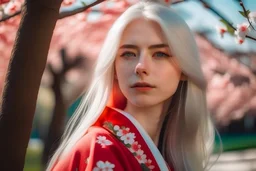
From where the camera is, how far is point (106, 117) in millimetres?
995

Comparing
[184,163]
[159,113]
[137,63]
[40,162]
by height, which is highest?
[137,63]

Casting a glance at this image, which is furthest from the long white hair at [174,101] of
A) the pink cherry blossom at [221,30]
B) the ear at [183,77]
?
the pink cherry blossom at [221,30]

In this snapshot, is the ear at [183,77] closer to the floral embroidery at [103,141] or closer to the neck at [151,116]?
the neck at [151,116]

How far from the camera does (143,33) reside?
97cm

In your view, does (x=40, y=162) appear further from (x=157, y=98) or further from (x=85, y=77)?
(x=157, y=98)

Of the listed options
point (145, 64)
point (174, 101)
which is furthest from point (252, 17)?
point (145, 64)

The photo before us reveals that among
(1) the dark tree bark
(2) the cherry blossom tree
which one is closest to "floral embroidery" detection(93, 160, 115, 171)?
(1) the dark tree bark

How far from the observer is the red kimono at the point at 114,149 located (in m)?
0.90

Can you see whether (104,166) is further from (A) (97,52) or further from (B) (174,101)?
(A) (97,52)

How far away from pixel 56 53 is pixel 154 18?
42.6 inches

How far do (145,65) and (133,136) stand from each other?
0.44 ft

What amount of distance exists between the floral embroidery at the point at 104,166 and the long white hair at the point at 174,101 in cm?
8

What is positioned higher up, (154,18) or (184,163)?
(154,18)

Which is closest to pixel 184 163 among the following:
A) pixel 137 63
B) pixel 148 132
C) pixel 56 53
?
pixel 148 132
